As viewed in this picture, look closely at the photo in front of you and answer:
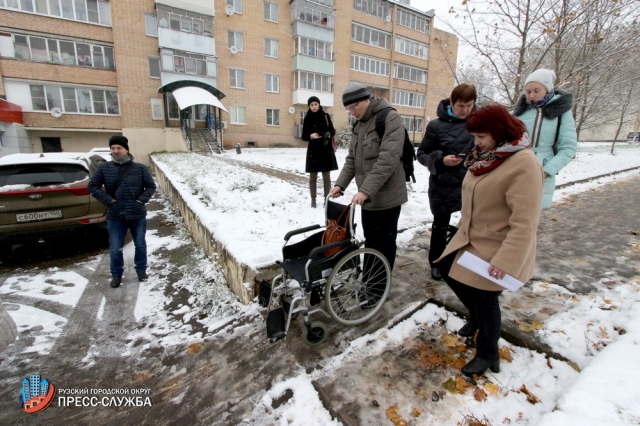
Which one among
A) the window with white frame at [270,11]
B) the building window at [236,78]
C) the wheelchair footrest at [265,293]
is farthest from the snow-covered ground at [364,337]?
the window with white frame at [270,11]

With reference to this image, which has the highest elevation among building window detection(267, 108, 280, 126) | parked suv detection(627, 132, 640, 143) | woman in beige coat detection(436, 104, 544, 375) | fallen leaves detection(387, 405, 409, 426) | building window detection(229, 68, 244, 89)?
building window detection(229, 68, 244, 89)

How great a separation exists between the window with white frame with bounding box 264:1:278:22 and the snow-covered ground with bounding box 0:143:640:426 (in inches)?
953

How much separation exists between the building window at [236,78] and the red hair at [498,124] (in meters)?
25.5

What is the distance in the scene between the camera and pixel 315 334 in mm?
2539

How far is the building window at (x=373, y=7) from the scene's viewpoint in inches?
1133

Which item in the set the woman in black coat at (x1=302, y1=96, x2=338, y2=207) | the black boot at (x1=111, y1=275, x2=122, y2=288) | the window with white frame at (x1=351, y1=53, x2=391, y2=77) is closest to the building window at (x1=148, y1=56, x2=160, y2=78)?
the window with white frame at (x1=351, y1=53, x2=391, y2=77)

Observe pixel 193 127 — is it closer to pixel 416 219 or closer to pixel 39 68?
pixel 39 68

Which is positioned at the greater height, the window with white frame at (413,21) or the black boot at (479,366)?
the window with white frame at (413,21)

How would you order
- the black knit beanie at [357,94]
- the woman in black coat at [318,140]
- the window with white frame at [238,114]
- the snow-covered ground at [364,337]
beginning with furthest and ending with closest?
1. the window with white frame at [238,114]
2. the woman in black coat at [318,140]
3. the black knit beanie at [357,94]
4. the snow-covered ground at [364,337]

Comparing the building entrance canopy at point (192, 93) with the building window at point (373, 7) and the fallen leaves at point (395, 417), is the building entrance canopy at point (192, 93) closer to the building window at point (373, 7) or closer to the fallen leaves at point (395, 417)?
the building window at point (373, 7)

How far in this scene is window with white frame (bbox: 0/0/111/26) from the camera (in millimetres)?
18481

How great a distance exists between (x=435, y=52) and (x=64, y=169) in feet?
122

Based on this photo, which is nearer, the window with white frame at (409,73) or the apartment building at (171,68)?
the apartment building at (171,68)

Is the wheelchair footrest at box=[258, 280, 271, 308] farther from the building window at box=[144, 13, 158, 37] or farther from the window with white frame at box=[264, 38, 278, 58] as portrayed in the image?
the window with white frame at box=[264, 38, 278, 58]
